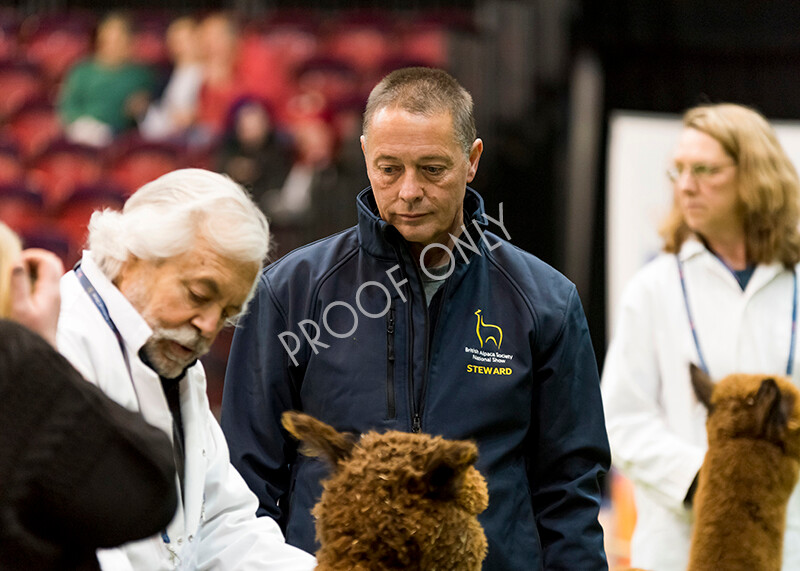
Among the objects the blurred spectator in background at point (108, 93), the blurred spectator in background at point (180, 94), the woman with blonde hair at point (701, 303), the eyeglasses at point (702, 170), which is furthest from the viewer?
the blurred spectator in background at point (108, 93)

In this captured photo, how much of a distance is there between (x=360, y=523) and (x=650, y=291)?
5.38 feet

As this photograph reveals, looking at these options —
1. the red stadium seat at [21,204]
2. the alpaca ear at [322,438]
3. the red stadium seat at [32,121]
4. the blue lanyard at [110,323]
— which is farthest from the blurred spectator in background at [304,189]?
the alpaca ear at [322,438]

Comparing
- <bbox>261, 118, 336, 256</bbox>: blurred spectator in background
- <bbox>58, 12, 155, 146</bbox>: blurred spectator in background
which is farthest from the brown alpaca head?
<bbox>58, 12, 155, 146</bbox>: blurred spectator in background

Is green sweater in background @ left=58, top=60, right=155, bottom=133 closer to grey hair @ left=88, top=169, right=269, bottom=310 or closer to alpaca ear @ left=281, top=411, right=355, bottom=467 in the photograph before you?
grey hair @ left=88, top=169, right=269, bottom=310

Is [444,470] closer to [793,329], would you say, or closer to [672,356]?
[672,356]

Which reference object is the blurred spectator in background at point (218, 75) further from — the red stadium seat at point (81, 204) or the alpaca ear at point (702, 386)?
the alpaca ear at point (702, 386)

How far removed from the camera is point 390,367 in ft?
7.44

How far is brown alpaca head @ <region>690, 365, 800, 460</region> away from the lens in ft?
8.15

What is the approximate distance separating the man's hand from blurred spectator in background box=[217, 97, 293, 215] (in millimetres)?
5187

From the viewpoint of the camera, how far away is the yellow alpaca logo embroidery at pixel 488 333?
2.29 meters

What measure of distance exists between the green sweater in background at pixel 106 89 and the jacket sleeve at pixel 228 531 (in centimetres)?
653

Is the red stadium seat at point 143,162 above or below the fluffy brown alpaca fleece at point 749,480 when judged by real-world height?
above

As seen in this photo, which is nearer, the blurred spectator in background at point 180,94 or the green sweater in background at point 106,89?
the blurred spectator in background at point 180,94

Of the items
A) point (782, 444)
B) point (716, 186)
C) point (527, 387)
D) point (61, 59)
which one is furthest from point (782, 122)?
point (61, 59)
